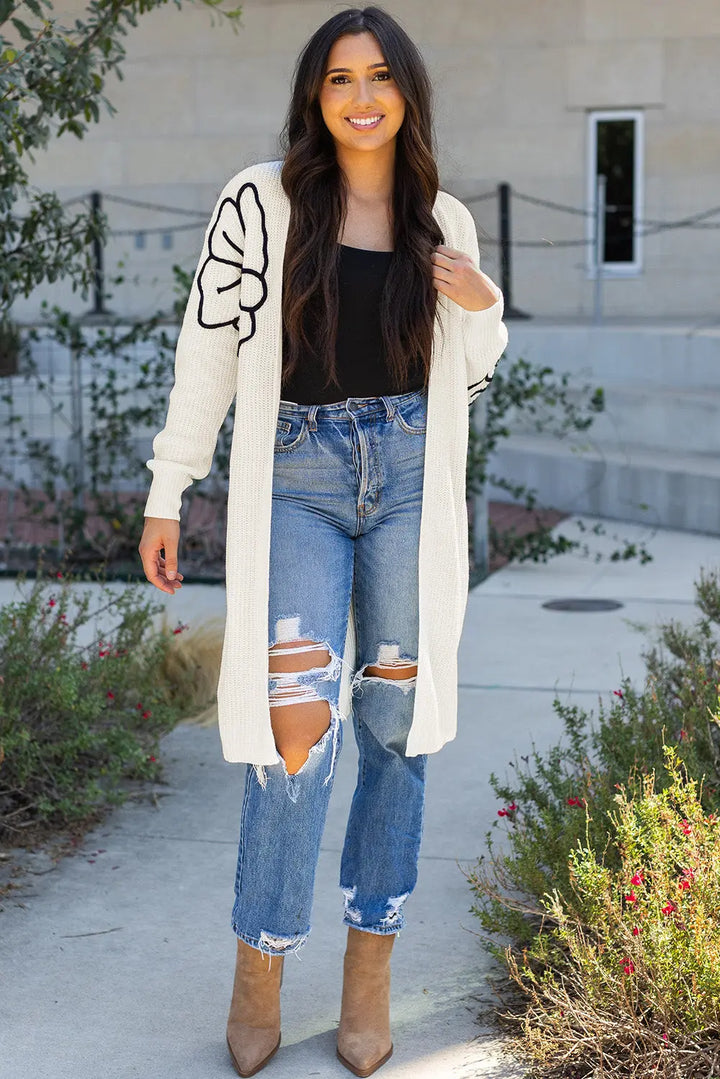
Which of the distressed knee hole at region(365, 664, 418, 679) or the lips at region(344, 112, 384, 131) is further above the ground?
the lips at region(344, 112, 384, 131)

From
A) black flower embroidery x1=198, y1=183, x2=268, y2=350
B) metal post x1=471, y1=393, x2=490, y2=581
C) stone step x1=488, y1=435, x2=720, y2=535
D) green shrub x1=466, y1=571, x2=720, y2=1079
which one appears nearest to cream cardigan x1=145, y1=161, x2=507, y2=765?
black flower embroidery x1=198, y1=183, x2=268, y2=350

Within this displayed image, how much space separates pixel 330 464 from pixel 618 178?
12649mm

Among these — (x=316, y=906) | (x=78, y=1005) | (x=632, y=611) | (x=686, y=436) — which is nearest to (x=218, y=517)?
(x=632, y=611)

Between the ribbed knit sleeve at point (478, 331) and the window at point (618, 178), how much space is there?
1184 centimetres

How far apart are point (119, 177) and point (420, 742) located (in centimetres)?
1356

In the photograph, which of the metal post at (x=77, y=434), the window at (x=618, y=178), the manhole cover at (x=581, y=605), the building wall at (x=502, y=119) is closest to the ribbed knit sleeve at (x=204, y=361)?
the manhole cover at (x=581, y=605)

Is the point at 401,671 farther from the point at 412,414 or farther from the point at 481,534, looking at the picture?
the point at 481,534

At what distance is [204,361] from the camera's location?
274cm

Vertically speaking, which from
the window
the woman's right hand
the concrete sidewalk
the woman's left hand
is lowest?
the concrete sidewalk

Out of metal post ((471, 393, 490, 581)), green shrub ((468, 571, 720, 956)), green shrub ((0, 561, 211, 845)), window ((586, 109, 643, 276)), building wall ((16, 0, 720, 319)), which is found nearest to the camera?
green shrub ((468, 571, 720, 956))

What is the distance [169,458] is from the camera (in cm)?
276

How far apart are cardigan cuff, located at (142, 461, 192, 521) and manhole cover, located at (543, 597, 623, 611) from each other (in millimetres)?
4275

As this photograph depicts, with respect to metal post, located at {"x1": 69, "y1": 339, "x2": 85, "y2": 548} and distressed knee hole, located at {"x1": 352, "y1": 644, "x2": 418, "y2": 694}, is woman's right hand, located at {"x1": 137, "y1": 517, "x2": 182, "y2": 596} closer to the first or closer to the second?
distressed knee hole, located at {"x1": 352, "y1": 644, "x2": 418, "y2": 694}

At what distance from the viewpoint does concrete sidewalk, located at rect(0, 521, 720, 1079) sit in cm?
283
